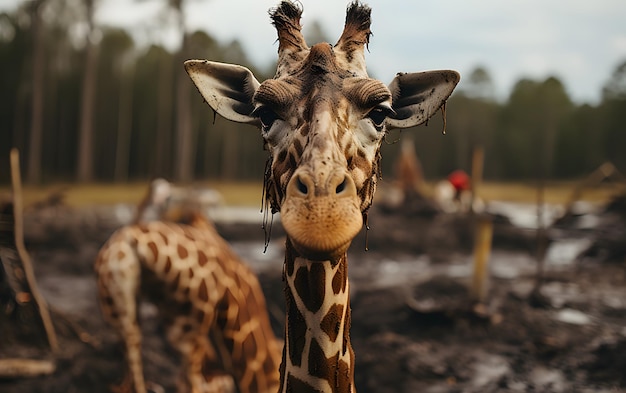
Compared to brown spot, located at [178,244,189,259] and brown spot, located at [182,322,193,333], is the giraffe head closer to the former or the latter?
brown spot, located at [178,244,189,259]

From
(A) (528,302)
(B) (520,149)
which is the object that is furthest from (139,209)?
(B) (520,149)

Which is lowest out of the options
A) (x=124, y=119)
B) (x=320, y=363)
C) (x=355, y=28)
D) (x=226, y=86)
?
(x=320, y=363)

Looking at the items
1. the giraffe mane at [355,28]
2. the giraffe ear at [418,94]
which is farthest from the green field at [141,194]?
the giraffe mane at [355,28]

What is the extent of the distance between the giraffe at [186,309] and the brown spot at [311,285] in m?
3.02

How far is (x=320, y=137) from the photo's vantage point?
6.14ft

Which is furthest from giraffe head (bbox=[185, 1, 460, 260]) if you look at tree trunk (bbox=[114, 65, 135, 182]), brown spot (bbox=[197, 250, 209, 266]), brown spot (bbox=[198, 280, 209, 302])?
tree trunk (bbox=[114, 65, 135, 182])

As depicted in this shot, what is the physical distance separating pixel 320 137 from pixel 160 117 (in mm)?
32606

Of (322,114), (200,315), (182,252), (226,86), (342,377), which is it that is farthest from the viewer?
(182,252)

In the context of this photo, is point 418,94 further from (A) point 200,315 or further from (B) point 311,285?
(A) point 200,315

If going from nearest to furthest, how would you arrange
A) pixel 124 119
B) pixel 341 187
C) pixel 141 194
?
pixel 341 187 < pixel 141 194 < pixel 124 119

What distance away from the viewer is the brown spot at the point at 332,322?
218 centimetres

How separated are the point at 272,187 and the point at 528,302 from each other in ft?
24.9

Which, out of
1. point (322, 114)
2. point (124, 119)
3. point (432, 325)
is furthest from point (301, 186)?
point (124, 119)

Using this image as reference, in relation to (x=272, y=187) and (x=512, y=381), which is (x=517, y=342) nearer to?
(x=512, y=381)
